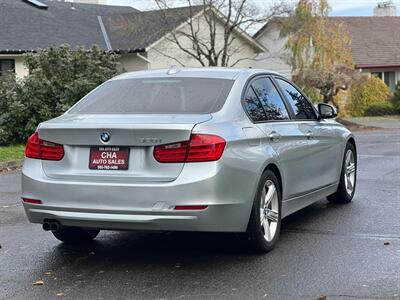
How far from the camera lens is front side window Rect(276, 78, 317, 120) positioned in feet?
22.4

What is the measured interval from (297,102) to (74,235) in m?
2.72

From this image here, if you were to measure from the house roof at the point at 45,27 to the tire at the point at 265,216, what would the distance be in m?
20.5

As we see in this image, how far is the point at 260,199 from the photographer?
5488 millimetres

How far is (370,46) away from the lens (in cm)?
4006

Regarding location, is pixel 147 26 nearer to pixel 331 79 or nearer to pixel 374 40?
pixel 331 79

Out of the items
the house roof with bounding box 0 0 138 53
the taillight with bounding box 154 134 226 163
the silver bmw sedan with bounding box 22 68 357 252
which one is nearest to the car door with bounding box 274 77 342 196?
the silver bmw sedan with bounding box 22 68 357 252

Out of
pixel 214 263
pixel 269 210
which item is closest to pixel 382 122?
pixel 269 210

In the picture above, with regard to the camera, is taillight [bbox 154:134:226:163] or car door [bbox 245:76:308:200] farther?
car door [bbox 245:76:308:200]

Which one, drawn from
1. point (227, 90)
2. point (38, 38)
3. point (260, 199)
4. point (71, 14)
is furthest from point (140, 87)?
point (71, 14)

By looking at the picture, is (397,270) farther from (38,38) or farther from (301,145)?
(38,38)

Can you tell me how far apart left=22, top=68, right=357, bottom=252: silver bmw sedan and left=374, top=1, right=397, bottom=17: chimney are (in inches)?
1842

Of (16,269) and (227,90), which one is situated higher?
(227,90)

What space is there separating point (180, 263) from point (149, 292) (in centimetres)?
81

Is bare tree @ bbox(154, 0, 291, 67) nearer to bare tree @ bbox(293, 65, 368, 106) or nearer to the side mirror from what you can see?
bare tree @ bbox(293, 65, 368, 106)
